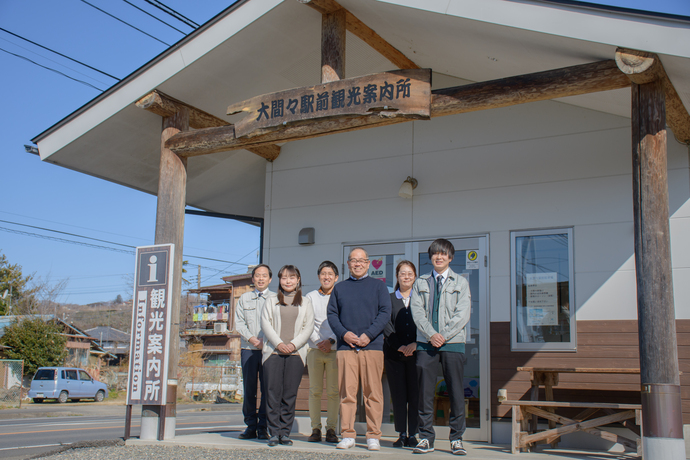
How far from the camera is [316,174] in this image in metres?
7.90

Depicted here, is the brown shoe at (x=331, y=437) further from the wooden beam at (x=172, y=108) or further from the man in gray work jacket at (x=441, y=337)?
the wooden beam at (x=172, y=108)

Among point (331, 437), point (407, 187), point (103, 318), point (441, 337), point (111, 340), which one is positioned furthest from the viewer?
point (103, 318)

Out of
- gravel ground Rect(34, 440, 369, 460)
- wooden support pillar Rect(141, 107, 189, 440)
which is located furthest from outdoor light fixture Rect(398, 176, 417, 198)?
gravel ground Rect(34, 440, 369, 460)

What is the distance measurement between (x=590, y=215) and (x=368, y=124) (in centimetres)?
256

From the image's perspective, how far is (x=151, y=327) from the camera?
5727mm

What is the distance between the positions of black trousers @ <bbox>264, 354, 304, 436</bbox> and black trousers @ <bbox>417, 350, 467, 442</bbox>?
3.74ft

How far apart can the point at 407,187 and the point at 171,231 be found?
2.72 metres

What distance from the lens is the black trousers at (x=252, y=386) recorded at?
5730 millimetres

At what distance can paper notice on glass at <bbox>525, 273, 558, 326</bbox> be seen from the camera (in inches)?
241

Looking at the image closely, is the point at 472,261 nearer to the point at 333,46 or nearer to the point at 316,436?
the point at 316,436

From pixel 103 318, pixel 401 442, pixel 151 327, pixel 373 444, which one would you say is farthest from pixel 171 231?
pixel 103 318

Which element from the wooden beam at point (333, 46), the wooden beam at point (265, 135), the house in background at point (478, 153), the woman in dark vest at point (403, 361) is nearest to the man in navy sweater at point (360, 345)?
the woman in dark vest at point (403, 361)

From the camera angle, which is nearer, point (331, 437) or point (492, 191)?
A: point (331, 437)

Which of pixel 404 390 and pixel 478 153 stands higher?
pixel 478 153
